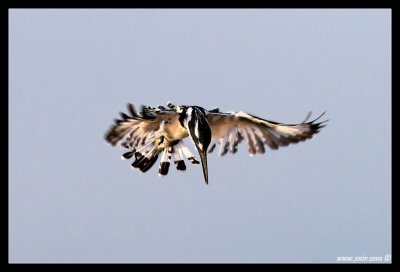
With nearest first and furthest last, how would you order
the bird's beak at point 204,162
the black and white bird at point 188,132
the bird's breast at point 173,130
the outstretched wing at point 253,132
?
the bird's beak at point 204,162 < the black and white bird at point 188,132 < the bird's breast at point 173,130 < the outstretched wing at point 253,132

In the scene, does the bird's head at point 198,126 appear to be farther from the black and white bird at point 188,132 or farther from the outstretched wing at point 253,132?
the outstretched wing at point 253,132

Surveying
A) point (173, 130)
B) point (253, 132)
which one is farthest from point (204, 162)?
point (253, 132)

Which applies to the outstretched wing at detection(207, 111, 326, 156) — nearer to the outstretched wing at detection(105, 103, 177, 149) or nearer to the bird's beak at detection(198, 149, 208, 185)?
the outstretched wing at detection(105, 103, 177, 149)

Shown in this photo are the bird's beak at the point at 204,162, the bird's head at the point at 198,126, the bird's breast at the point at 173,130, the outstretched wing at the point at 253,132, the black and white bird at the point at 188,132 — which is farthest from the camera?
the outstretched wing at the point at 253,132

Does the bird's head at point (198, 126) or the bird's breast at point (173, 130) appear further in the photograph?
the bird's breast at point (173, 130)

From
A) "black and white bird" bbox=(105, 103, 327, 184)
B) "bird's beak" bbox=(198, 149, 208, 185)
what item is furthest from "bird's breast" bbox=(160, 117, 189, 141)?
"bird's beak" bbox=(198, 149, 208, 185)

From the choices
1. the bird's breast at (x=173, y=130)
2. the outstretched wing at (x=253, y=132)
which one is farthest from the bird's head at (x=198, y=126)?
the outstretched wing at (x=253, y=132)

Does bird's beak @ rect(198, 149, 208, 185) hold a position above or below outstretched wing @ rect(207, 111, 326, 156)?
below
